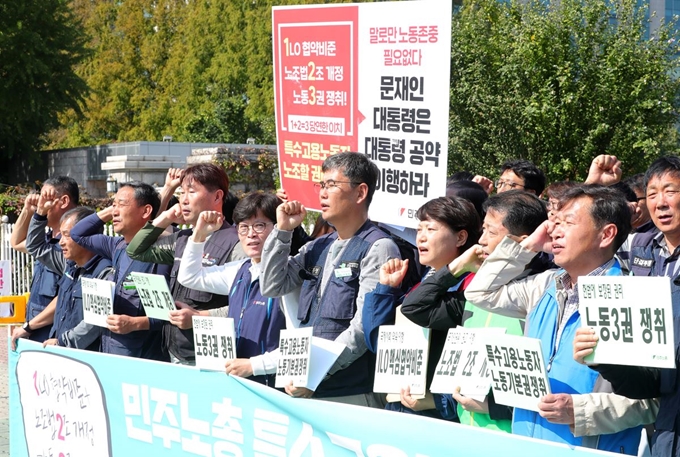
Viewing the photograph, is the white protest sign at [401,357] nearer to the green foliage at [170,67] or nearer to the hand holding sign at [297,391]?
the hand holding sign at [297,391]

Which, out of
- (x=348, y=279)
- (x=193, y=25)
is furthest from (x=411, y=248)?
(x=193, y=25)

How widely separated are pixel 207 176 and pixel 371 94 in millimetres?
1200

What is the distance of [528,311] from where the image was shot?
395cm

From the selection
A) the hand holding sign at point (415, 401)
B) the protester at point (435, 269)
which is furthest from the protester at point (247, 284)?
the hand holding sign at point (415, 401)

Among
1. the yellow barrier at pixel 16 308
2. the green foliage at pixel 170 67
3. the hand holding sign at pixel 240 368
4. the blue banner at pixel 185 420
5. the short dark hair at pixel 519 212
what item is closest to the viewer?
the blue banner at pixel 185 420

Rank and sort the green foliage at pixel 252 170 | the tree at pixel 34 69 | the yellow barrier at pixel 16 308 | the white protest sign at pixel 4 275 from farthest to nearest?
the tree at pixel 34 69 → the green foliage at pixel 252 170 → the white protest sign at pixel 4 275 → the yellow barrier at pixel 16 308

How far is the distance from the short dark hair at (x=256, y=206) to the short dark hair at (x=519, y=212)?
154 centimetres

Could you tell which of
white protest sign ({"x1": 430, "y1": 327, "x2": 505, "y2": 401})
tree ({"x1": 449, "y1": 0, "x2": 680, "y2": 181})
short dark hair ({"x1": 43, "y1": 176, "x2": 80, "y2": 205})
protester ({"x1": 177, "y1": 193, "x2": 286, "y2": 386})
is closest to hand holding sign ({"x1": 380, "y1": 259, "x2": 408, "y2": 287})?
white protest sign ({"x1": 430, "y1": 327, "x2": 505, "y2": 401})

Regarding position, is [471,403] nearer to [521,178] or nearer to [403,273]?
[403,273]

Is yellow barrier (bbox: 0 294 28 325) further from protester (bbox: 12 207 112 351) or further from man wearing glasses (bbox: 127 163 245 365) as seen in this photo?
man wearing glasses (bbox: 127 163 245 365)

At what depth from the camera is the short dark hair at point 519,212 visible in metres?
4.14

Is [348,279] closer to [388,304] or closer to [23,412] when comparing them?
[388,304]

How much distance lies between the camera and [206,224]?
17.9ft

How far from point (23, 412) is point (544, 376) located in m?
3.91
